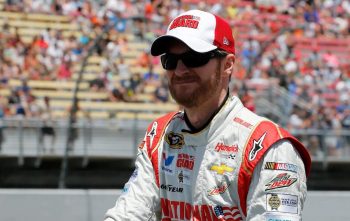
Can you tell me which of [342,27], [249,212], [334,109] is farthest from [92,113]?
[249,212]

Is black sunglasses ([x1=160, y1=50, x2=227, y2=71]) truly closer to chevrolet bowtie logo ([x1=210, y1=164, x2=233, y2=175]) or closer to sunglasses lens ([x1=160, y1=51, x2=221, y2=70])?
sunglasses lens ([x1=160, y1=51, x2=221, y2=70])

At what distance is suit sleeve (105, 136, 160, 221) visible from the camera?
323 cm

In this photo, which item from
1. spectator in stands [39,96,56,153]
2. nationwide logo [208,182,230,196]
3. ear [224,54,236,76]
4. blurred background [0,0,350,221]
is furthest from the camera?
blurred background [0,0,350,221]

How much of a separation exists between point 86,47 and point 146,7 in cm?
228

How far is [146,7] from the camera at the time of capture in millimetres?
21078

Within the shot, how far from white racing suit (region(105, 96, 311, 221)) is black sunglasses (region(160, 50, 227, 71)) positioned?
0.19 m

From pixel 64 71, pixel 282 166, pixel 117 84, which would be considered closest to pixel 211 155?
pixel 282 166

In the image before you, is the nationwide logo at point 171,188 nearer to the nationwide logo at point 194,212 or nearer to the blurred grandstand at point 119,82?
the nationwide logo at point 194,212

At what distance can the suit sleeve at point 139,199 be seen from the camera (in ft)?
10.6

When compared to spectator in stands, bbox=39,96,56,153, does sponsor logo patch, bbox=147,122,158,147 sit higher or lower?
higher

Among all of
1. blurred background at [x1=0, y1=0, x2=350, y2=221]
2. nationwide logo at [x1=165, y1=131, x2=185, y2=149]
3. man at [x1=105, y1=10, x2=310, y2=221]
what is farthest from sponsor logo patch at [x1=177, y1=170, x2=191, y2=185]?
blurred background at [x1=0, y1=0, x2=350, y2=221]

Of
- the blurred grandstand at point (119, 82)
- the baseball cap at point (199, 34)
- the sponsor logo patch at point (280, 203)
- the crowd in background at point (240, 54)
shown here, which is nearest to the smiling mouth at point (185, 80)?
the baseball cap at point (199, 34)

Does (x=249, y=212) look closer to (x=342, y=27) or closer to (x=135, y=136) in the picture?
(x=135, y=136)

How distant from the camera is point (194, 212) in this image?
10.2 ft
